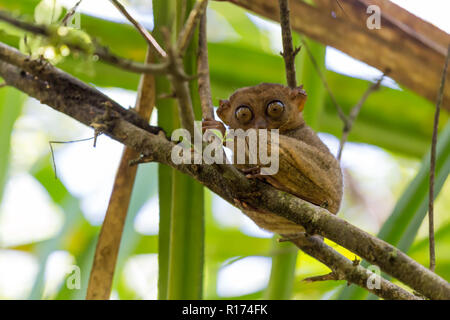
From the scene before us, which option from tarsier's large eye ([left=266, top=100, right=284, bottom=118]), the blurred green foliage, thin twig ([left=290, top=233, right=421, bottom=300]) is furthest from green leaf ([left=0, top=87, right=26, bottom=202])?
thin twig ([left=290, top=233, right=421, bottom=300])

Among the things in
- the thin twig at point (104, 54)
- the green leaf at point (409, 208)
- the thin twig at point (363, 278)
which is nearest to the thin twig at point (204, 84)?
the thin twig at point (363, 278)

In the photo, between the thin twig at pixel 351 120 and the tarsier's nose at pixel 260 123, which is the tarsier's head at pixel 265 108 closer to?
the tarsier's nose at pixel 260 123

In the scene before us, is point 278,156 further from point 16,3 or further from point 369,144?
point 16,3

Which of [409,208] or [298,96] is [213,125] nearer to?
[298,96]

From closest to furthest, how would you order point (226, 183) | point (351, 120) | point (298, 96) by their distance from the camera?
point (226, 183) → point (298, 96) → point (351, 120)

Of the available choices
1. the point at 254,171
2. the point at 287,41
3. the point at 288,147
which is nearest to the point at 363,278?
the point at 254,171

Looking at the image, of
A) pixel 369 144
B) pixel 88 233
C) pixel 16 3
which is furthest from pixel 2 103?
pixel 369 144

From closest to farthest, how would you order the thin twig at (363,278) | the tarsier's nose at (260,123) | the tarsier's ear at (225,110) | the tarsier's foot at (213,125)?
the thin twig at (363,278), the tarsier's foot at (213,125), the tarsier's nose at (260,123), the tarsier's ear at (225,110)
